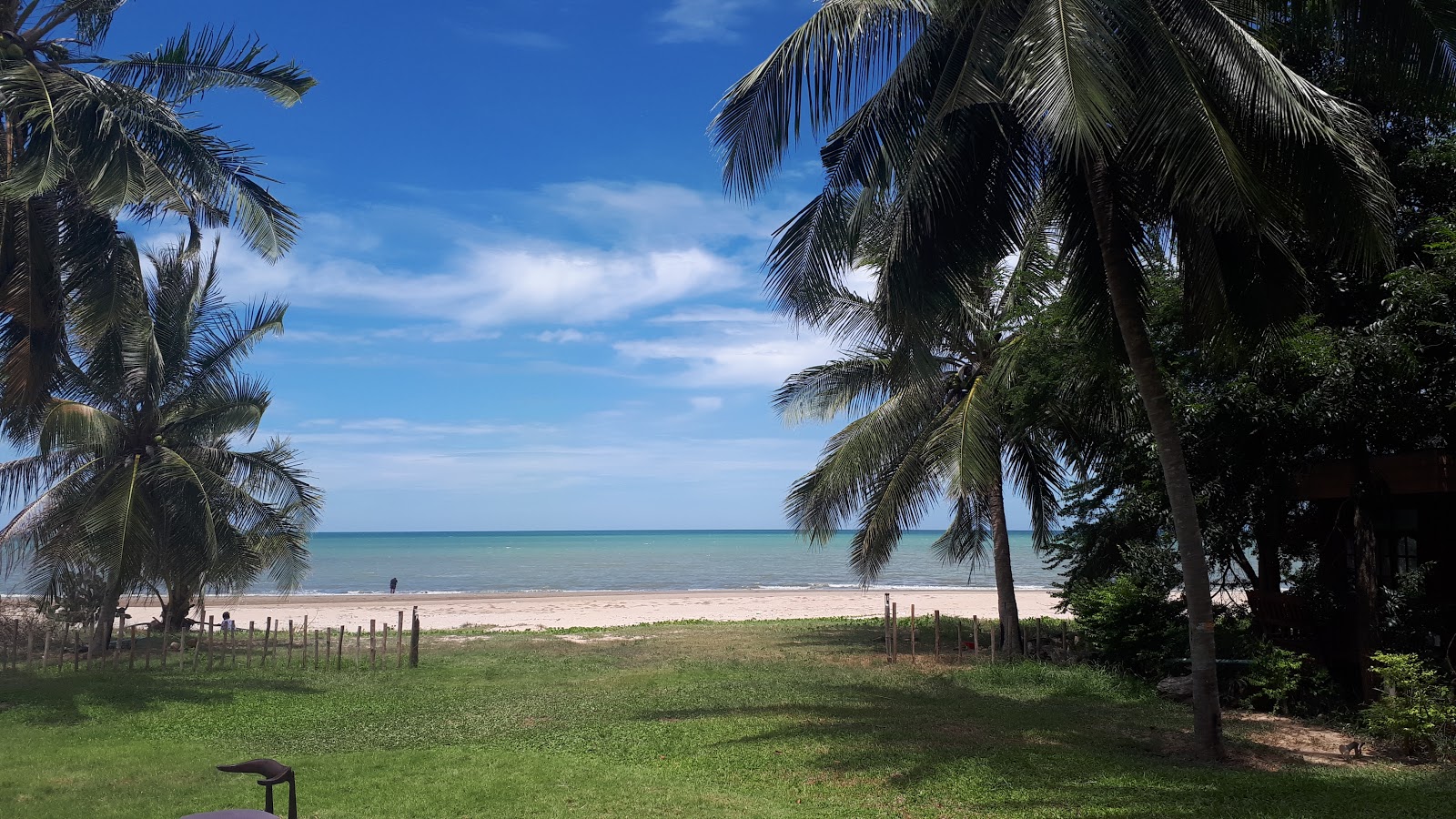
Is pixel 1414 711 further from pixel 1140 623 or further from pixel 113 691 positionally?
pixel 113 691

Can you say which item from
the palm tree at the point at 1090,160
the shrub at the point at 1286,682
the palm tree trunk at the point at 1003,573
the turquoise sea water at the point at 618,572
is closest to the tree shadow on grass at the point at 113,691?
the palm tree at the point at 1090,160

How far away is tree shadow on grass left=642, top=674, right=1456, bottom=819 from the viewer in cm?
749

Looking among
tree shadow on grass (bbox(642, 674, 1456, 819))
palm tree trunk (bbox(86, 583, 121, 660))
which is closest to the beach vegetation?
tree shadow on grass (bbox(642, 674, 1456, 819))

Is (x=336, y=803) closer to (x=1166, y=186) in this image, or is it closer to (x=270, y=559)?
(x=1166, y=186)

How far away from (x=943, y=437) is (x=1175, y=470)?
267 inches

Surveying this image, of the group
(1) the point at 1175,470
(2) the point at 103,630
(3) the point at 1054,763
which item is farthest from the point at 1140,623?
(2) the point at 103,630

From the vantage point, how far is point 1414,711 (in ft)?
30.9

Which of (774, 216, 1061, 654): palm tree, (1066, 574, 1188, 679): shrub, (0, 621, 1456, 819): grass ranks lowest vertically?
(0, 621, 1456, 819): grass

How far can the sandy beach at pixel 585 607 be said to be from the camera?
33.8 metres

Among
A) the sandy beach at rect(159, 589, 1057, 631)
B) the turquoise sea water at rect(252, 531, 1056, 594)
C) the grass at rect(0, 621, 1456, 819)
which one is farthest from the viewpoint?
the turquoise sea water at rect(252, 531, 1056, 594)

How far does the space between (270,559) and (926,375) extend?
14.9 metres

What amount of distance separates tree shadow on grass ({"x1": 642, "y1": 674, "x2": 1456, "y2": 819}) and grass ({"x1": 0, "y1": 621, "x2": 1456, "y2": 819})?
4 centimetres

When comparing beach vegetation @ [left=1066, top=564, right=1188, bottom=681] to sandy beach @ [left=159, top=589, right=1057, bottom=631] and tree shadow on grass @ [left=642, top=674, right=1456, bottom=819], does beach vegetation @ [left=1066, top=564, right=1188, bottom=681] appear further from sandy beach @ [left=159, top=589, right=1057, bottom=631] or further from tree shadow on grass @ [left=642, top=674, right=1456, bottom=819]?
sandy beach @ [left=159, top=589, right=1057, bottom=631]

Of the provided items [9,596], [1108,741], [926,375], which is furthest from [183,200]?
[9,596]
